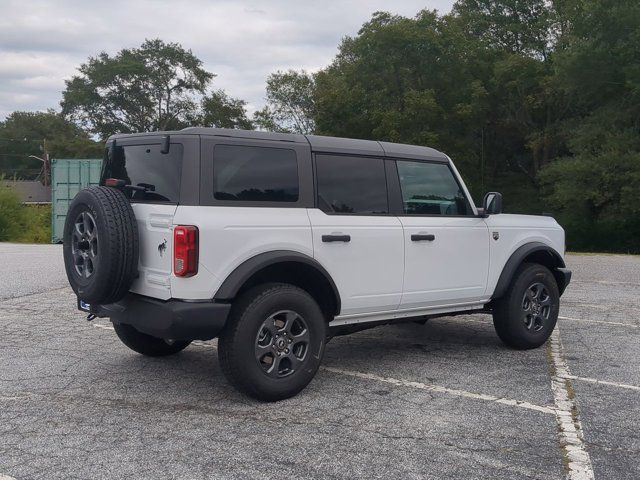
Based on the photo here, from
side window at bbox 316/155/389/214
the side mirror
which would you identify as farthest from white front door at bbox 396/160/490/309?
side window at bbox 316/155/389/214

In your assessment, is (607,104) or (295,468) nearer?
(295,468)

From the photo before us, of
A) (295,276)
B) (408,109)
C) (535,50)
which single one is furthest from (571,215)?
(295,276)

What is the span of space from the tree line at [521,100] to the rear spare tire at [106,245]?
23117 mm

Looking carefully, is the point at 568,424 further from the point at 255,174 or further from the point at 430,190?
the point at 255,174

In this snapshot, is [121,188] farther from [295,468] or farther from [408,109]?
[408,109]

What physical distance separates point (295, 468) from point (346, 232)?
6.42 feet

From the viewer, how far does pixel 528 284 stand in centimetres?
628

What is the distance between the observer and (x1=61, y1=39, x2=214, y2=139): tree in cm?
6038

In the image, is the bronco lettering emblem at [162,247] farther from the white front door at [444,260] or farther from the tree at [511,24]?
the tree at [511,24]

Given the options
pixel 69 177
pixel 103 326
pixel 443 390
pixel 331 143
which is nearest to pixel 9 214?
pixel 69 177

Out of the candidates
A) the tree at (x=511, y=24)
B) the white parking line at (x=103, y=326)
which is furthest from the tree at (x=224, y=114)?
the white parking line at (x=103, y=326)

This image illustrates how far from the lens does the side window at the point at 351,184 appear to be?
5094 mm

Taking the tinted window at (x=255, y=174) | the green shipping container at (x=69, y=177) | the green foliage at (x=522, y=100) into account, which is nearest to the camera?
the tinted window at (x=255, y=174)

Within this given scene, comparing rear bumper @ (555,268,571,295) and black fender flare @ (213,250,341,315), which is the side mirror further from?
black fender flare @ (213,250,341,315)
